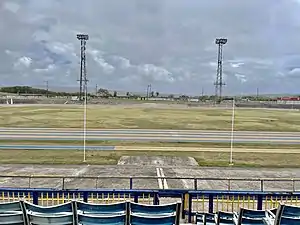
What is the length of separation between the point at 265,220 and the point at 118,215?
191 centimetres

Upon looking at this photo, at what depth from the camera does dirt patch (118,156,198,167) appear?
19078 millimetres

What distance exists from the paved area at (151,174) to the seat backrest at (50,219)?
9075mm

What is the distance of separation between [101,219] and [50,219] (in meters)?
0.62

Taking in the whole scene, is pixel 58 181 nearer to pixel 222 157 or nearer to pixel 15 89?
pixel 222 157

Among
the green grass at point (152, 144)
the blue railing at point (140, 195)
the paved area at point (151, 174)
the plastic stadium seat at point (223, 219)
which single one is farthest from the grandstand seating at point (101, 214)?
the green grass at point (152, 144)

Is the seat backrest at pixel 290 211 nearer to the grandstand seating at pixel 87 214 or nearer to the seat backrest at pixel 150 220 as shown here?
the grandstand seating at pixel 87 214

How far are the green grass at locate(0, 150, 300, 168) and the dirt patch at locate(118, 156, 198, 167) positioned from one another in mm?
451

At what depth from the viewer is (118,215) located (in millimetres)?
4414

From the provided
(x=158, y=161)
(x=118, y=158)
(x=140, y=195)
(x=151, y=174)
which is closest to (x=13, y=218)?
(x=140, y=195)

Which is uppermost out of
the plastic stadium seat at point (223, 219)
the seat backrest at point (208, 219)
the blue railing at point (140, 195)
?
the plastic stadium seat at point (223, 219)

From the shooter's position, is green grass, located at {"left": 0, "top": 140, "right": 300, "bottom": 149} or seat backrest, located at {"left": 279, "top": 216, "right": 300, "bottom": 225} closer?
seat backrest, located at {"left": 279, "top": 216, "right": 300, "bottom": 225}

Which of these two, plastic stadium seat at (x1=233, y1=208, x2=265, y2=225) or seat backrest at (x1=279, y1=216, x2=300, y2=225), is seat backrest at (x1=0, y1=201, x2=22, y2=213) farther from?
seat backrest at (x1=279, y1=216, x2=300, y2=225)

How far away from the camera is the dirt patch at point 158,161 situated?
1908 centimetres

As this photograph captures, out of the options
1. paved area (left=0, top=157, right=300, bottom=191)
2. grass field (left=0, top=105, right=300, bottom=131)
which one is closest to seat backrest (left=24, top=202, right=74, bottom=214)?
paved area (left=0, top=157, right=300, bottom=191)
